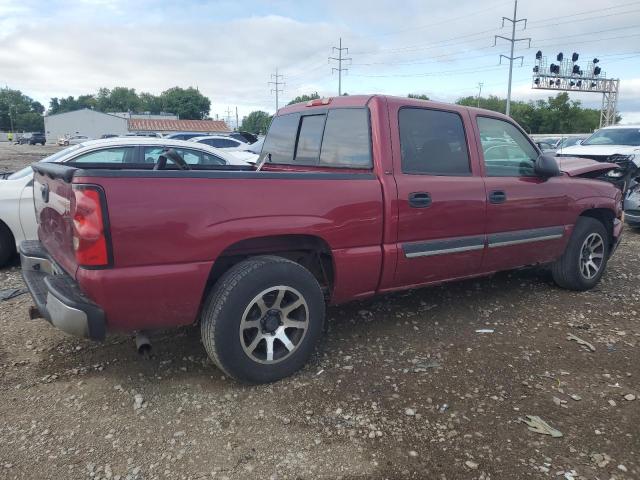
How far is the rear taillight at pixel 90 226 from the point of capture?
2514mm

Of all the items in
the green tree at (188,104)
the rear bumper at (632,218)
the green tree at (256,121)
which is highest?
the green tree at (188,104)

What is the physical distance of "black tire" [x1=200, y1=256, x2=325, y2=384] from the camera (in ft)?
9.66

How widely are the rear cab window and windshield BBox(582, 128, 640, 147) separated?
9714 mm

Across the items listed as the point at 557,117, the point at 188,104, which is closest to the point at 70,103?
the point at 188,104

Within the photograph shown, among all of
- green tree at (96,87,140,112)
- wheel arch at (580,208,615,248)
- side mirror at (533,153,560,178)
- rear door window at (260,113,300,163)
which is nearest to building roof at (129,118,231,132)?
green tree at (96,87,140,112)

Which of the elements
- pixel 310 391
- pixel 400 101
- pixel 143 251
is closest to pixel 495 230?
pixel 400 101

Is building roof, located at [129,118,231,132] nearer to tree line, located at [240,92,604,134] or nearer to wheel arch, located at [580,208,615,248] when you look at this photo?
tree line, located at [240,92,604,134]

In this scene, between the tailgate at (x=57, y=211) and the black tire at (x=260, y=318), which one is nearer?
the tailgate at (x=57, y=211)

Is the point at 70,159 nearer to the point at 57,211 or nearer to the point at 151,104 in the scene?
the point at 57,211

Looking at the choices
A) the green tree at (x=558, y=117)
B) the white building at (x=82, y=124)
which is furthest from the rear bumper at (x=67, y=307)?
the white building at (x=82, y=124)

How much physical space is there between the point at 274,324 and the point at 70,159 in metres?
4.11

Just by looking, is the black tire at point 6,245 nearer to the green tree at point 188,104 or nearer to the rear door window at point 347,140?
the rear door window at point 347,140

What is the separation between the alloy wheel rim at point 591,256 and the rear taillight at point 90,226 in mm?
4564

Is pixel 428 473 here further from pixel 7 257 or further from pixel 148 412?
pixel 7 257
